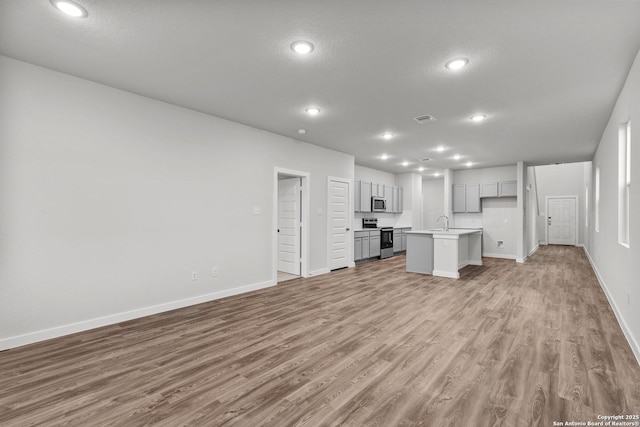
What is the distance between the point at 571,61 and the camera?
2783 millimetres

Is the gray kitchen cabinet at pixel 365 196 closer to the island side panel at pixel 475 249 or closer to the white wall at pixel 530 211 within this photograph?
the island side panel at pixel 475 249

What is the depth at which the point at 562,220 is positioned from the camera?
40.1 feet

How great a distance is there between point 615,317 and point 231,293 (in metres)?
4.98

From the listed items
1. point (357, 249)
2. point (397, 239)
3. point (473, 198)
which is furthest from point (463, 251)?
point (473, 198)

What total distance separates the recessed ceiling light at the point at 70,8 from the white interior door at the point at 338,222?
4.82 meters

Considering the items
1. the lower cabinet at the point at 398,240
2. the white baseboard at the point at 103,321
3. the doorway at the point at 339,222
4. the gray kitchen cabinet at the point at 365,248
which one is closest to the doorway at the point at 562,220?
the lower cabinet at the point at 398,240

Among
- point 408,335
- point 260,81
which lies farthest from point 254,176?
point 408,335

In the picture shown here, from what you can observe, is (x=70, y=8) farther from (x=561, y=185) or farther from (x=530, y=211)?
(x=561, y=185)

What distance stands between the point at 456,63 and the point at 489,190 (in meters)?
6.99

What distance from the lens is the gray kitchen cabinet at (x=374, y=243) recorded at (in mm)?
8172

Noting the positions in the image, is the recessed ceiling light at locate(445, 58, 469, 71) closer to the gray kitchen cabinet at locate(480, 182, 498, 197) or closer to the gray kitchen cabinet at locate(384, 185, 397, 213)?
the gray kitchen cabinet at locate(384, 185, 397, 213)

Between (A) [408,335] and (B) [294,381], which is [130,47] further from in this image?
(A) [408,335]

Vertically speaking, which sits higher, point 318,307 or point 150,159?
point 150,159

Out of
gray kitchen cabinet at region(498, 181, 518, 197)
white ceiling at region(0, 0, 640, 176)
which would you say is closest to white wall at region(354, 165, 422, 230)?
gray kitchen cabinet at region(498, 181, 518, 197)
